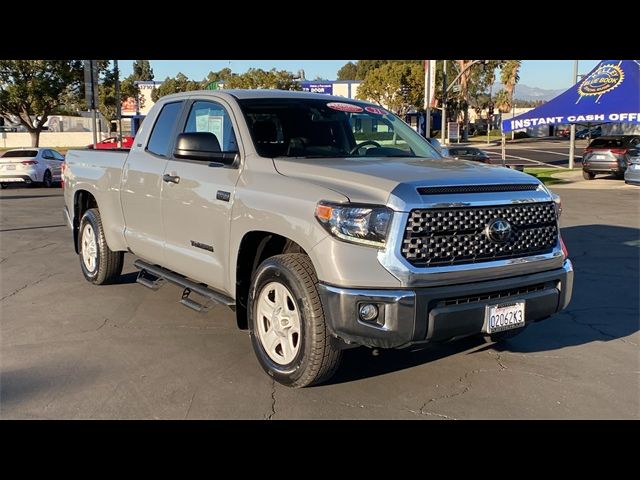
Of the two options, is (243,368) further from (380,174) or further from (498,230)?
(498,230)

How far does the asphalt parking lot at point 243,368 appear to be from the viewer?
13.3 feet

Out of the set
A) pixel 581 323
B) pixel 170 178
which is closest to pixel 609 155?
pixel 581 323

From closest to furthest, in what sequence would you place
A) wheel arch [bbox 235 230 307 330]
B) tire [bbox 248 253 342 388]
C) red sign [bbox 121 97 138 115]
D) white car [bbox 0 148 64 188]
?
tire [bbox 248 253 342 388]
wheel arch [bbox 235 230 307 330]
white car [bbox 0 148 64 188]
red sign [bbox 121 97 138 115]

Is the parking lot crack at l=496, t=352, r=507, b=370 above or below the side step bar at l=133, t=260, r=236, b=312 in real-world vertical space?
below

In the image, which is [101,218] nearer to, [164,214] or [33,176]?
[164,214]

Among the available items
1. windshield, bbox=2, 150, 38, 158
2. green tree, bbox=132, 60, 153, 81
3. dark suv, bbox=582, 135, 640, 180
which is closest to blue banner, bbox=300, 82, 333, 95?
dark suv, bbox=582, 135, 640, 180

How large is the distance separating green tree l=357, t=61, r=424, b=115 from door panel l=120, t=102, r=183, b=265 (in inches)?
1969

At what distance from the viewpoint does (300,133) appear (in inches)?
204

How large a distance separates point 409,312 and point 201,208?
6.80 ft

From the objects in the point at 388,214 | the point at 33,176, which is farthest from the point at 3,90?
the point at 388,214

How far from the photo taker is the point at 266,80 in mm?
62781

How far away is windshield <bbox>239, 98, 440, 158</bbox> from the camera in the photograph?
16.4 feet

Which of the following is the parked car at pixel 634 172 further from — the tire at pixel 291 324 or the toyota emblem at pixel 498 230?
the tire at pixel 291 324

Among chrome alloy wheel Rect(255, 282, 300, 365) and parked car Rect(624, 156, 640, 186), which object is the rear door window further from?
parked car Rect(624, 156, 640, 186)
